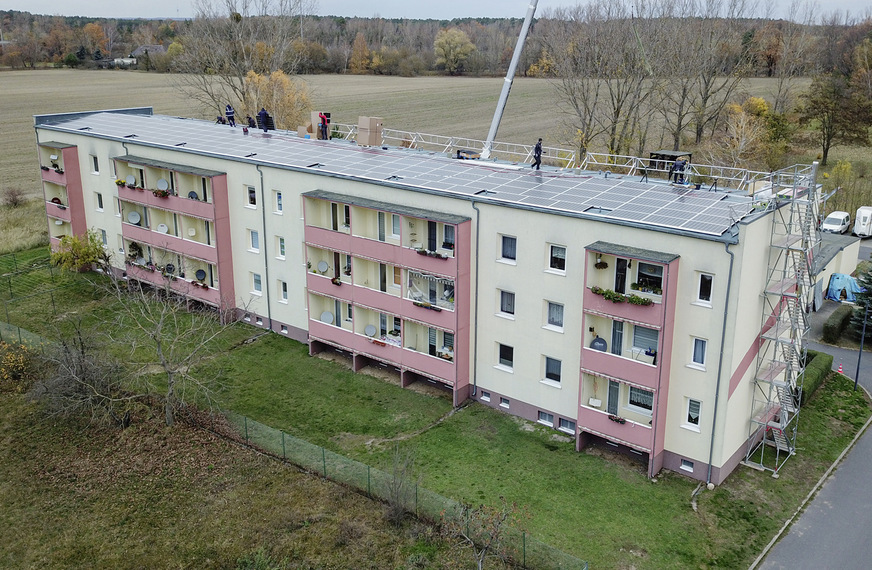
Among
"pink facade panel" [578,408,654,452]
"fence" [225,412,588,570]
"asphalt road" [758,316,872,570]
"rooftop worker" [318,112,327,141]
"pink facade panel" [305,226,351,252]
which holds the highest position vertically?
"rooftop worker" [318,112,327,141]

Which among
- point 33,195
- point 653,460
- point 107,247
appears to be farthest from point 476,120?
point 653,460

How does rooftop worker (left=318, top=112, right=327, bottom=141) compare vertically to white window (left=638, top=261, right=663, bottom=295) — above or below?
above

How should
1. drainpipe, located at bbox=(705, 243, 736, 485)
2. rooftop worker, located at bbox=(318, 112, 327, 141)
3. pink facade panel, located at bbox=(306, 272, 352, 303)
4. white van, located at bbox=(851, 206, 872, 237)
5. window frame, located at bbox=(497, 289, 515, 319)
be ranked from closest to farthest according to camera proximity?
drainpipe, located at bbox=(705, 243, 736, 485)
window frame, located at bbox=(497, 289, 515, 319)
pink facade panel, located at bbox=(306, 272, 352, 303)
rooftop worker, located at bbox=(318, 112, 327, 141)
white van, located at bbox=(851, 206, 872, 237)

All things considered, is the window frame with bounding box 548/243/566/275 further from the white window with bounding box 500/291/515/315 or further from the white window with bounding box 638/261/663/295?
the white window with bounding box 638/261/663/295

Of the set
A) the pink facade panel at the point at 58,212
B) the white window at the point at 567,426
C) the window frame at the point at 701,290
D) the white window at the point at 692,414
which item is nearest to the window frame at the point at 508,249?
the white window at the point at 567,426

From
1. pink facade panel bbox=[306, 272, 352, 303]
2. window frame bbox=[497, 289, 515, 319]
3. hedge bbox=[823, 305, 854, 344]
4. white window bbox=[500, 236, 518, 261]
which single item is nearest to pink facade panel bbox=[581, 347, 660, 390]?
window frame bbox=[497, 289, 515, 319]

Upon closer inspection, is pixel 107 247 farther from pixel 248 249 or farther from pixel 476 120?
pixel 476 120
